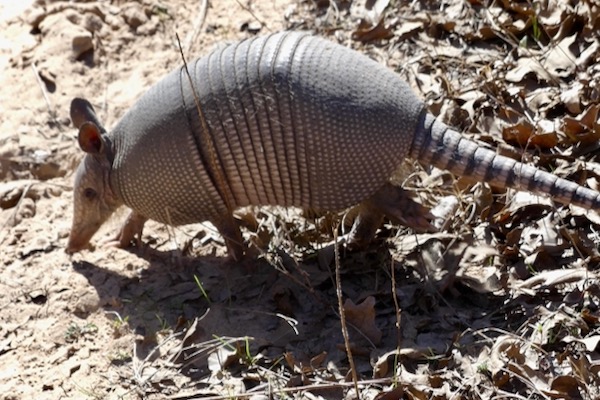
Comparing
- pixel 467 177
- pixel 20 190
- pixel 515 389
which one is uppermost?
pixel 467 177

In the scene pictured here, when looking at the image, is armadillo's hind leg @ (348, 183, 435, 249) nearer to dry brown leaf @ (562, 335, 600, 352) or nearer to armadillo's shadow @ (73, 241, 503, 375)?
armadillo's shadow @ (73, 241, 503, 375)

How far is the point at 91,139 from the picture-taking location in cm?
708

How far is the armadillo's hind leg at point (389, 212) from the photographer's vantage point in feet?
20.4

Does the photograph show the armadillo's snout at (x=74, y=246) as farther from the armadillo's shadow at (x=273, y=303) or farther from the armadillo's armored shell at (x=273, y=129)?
the armadillo's armored shell at (x=273, y=129)

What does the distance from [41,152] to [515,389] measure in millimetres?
5253

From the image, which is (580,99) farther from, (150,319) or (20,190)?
(20,190)

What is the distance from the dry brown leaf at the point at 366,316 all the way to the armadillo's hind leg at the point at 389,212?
2.41 feet

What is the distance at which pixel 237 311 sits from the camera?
6422mm

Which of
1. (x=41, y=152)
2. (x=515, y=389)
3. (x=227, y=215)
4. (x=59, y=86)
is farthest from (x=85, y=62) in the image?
(x=515, y=389)

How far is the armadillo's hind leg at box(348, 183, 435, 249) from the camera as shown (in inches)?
245

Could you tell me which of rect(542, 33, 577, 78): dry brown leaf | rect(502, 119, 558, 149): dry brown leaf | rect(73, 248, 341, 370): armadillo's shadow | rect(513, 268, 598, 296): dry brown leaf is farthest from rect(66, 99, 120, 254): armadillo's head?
rect(542, 33, 577, 78): dry brown leaf

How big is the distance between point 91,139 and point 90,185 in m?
0.43

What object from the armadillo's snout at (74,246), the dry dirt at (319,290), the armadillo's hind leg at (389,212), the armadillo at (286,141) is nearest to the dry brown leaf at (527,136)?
the dry dirt at (319,290)

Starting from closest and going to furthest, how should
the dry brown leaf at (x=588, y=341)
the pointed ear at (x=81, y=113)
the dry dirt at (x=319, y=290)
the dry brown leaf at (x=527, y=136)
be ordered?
the dry brown leaf at (x=588, y=341)
the dry dirt at (x=319, y=290)
the dry brown leaf at (x=527, y=136)
the pointed ear at (x=81, y=113)
